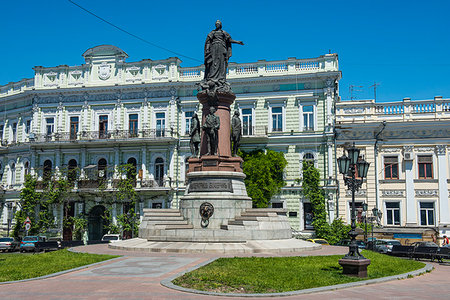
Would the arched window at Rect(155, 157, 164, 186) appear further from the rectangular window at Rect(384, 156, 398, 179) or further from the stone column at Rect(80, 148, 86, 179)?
the rectangular window at Rect(384, 156, 398, 179)

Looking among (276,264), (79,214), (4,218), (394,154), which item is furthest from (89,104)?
(276,264)

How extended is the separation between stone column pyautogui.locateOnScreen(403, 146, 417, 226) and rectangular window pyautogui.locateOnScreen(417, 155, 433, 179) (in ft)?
2.57

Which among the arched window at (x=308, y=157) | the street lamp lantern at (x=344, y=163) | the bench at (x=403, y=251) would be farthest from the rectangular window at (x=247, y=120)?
the street lamp lantern at (x=344, y=163)

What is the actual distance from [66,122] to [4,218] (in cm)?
1195

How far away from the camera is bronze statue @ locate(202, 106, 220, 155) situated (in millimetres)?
22906

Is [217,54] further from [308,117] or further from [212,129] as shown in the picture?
[308,117]

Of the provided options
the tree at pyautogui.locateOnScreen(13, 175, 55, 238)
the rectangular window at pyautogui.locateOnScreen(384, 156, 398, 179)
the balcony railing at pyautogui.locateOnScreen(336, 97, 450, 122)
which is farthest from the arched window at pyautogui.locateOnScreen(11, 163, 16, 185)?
the rectangular window at pyautogui.locateOnScreen(384, 156, 398, 179)

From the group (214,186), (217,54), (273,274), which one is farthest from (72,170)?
(273,274)

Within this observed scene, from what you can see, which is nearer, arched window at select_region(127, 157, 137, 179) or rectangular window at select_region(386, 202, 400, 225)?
rectangular window at select_region(386, 202, 400, 225)

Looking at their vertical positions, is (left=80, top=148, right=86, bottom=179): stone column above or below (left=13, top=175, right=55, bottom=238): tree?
above

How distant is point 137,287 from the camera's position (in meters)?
11.3

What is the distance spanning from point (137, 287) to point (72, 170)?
117 ft

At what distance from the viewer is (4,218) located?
163ft

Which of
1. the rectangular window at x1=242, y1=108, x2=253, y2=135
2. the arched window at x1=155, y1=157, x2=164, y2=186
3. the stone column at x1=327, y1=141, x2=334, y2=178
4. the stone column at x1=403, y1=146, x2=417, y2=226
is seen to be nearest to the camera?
the stone column at x1=403, y1=146, x2=417, y2=226
